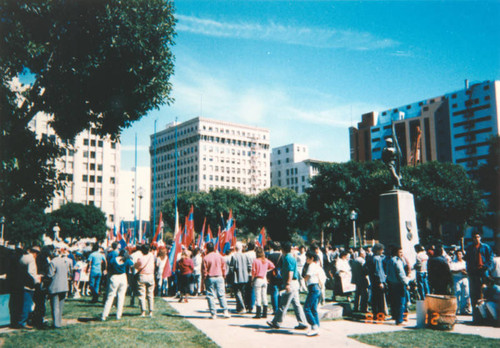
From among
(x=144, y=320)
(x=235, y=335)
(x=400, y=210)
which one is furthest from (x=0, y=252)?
(x=400, y=210)

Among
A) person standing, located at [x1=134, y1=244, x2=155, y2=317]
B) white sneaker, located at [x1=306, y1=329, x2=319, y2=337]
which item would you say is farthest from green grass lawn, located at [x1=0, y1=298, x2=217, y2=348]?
white sneaker, located at [x1=306, y1=329, x2=319, y2=337]

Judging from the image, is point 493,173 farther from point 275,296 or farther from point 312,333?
point 312,333

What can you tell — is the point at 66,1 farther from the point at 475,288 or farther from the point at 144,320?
the point at 475,288

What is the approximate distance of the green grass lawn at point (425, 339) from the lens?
8.38 metres

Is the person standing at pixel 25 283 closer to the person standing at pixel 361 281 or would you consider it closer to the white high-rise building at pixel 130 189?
the person standing at pixel 361 281

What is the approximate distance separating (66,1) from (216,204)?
6449 centimetres

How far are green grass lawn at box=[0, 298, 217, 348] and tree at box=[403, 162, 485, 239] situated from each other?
4235cm

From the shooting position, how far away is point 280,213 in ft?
212

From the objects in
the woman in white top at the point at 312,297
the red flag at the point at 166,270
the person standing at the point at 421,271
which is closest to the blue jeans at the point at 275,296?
the woman in white top at the point at 312,297

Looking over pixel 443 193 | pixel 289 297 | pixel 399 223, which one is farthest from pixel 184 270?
pixel 443 193

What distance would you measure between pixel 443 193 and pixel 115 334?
46.9 meters

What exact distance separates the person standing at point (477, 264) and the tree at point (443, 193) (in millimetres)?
38324

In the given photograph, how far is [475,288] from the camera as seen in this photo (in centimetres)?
1138

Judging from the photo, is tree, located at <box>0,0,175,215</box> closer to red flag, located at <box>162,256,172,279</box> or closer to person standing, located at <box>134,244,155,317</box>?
person standing, located at <box>134,244,155,317</box>
